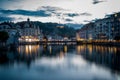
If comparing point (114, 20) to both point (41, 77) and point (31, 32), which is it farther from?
point (41, 77)

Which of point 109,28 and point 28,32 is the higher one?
point 109,28

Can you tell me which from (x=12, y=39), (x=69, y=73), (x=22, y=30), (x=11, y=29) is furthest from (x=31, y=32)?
(x=69, y=73)

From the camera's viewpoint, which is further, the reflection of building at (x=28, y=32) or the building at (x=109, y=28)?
the reflection of building at (x=28, y=32)

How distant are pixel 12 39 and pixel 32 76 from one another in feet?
334

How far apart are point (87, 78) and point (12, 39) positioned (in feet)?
345

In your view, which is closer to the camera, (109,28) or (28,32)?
(109,28)

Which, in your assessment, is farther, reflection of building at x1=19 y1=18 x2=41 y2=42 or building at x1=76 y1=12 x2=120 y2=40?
reflection of building at x1=19 y1=18 x2=41 y2=42

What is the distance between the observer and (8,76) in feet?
98.6

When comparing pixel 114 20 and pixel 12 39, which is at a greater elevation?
pixel 114 20

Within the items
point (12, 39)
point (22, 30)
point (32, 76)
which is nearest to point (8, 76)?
point (32, 76)

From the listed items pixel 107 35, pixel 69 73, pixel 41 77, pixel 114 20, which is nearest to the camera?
pixel 41 77

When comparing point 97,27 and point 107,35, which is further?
point 97,27

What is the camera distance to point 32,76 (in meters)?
30.0

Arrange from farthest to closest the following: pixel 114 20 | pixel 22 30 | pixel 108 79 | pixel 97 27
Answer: pixel 22 30
pixel 97 27
pixel 114 20
pixel 108 79
